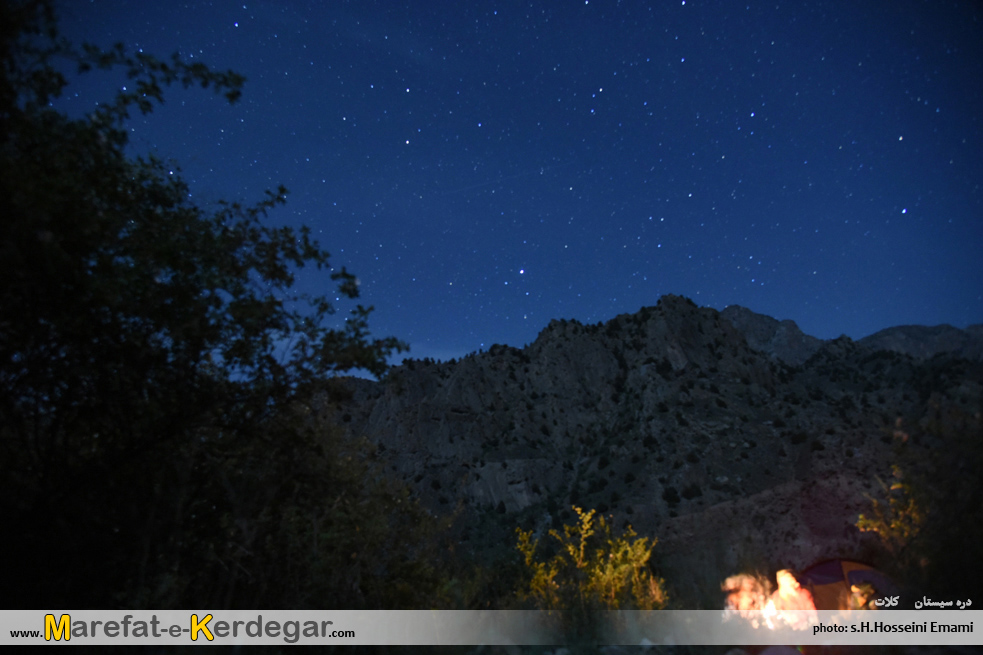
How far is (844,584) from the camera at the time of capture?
8484 millimetres

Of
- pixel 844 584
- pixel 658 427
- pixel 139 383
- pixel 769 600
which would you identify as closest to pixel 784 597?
pixel 769 600

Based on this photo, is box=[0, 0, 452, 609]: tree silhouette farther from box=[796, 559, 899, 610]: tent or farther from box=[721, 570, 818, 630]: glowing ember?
box=[796, 559, 899, 610]: tent

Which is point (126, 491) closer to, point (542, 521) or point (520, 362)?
point (542, 521)

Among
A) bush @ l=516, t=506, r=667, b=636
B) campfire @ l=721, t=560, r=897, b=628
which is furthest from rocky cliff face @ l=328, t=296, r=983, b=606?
bush @ l=516, t=506, r=667, b=636

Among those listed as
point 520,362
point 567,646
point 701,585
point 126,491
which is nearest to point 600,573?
point 567,646

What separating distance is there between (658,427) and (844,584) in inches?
1227

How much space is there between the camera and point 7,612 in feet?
14.7

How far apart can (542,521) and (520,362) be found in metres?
21.4

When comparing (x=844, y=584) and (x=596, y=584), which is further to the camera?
(x=844, y=584)

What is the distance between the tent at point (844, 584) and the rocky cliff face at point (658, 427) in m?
5.39

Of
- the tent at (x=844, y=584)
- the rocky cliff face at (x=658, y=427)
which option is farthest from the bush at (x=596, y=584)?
the rocky cliff face at (x=658, y=427)

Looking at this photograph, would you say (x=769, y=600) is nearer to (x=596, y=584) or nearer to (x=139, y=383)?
(x=596, y=584)

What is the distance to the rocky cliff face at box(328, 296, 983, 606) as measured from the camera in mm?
22781

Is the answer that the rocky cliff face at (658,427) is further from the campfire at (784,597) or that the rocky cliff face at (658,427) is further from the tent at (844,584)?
the campfire at (784,597)
